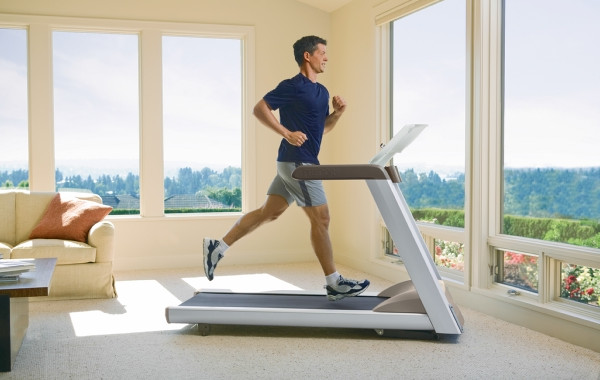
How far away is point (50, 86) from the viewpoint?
19.5 ft

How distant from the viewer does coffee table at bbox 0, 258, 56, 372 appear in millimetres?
2914

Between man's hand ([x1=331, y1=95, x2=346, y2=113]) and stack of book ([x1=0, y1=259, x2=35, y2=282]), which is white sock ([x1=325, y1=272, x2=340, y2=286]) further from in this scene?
stack of book ([x1=0, y1=259, x2=35, y2=282])

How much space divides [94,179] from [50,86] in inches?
36.0

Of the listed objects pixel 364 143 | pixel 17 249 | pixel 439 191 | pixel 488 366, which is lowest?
pixel 488 366

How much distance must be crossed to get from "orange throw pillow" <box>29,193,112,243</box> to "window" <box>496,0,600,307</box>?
2904 mm

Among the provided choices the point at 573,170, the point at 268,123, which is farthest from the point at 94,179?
the point at 573,170

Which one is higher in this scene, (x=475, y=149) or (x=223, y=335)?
(x=475, y=149)

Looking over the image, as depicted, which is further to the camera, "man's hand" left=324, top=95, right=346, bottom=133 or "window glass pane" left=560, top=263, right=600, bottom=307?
"man's hand" left=324, top=95, right=346, bottom=133

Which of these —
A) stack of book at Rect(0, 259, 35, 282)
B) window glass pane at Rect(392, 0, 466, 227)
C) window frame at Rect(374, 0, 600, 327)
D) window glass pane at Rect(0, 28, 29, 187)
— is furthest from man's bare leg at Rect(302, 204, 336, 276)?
window glass pane at Rect(0, 28, 29, 187)

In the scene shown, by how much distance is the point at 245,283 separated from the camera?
5379 mm

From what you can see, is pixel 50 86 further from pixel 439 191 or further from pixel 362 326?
pixel 362 326

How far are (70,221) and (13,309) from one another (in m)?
1.88

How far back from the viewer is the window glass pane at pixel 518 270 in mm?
3912

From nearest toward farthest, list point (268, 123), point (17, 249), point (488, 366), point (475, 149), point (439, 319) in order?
point (488, 366), point (439, 319), point (268, 123), point (475, 149), point (17, 249)
